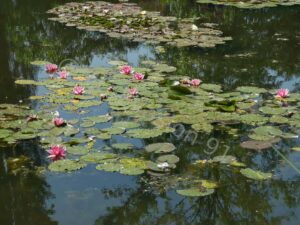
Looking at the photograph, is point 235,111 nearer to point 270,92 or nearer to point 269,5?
point 270,92

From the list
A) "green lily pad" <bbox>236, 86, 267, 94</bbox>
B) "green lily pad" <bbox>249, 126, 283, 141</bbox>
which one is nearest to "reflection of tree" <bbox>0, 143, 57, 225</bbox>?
"green lily pad" <bbox>249, 126, 283, 141</bbox>

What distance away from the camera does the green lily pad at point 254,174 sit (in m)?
2.93

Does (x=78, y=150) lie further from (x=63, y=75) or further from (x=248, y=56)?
(x=248, y=56)

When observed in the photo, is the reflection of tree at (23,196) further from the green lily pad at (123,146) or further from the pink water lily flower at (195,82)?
the pink water lily flower at (195,82)

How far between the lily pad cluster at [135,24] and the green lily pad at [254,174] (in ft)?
10.7

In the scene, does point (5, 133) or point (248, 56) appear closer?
point (5, 133)

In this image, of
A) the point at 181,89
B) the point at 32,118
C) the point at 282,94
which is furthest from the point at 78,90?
the point at 282,94

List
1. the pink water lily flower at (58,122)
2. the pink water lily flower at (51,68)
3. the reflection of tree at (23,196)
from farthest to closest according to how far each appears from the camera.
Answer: the pink water lily flower at (51,68) < the pink water lily flower at (58,122) < the reflection of tree at (23,196)

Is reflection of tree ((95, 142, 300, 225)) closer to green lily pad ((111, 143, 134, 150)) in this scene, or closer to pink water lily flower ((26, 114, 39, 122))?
green lily pad ((111, 143, 134, 150))

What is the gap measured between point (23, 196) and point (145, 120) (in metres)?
1.24

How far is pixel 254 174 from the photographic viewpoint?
116 inches

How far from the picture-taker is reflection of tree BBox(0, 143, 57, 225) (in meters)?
2.59

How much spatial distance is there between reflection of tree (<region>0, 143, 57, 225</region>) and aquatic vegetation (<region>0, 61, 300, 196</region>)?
180 mm

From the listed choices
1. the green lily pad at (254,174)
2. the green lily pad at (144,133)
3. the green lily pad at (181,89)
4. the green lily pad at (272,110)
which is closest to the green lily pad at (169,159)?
the green lily pad at (144,133)
